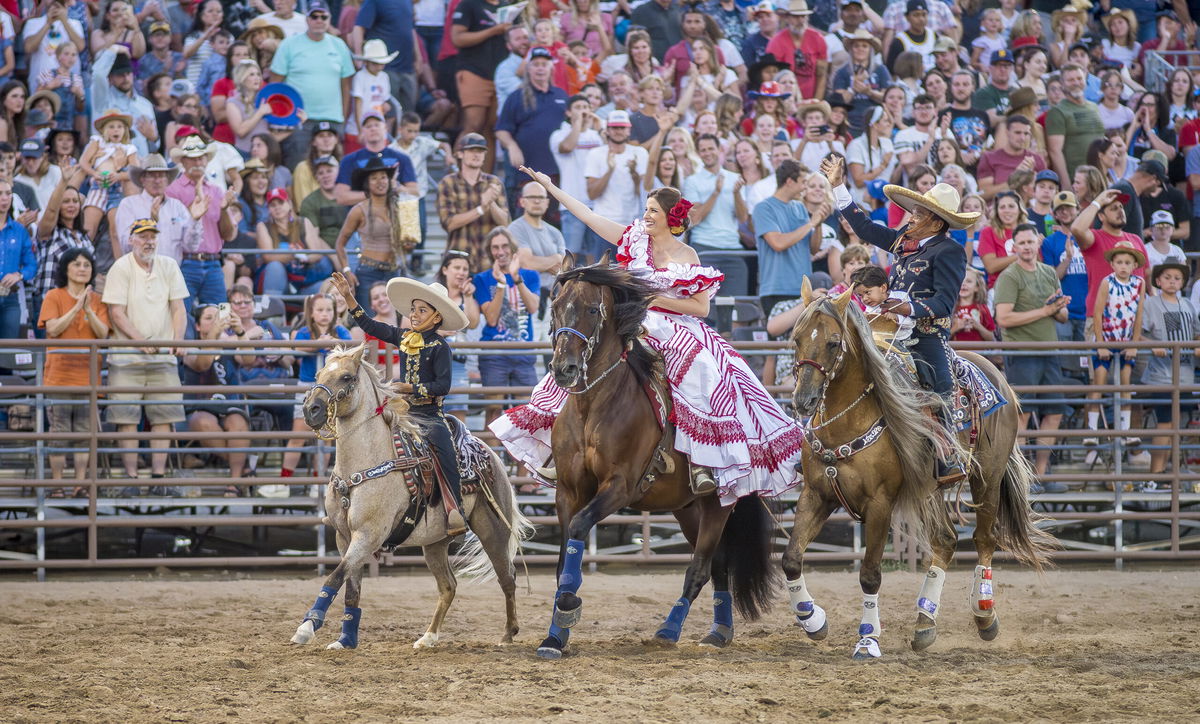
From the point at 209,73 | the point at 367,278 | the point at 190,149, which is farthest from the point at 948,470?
the point at 209,73

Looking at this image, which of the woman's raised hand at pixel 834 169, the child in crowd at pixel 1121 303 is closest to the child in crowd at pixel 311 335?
the woman's raised hand at pixel 834 169

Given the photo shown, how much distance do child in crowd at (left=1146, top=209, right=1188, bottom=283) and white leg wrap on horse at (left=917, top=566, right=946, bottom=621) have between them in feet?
23.5

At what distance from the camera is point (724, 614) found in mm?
8031

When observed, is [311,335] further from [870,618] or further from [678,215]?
[870,618]

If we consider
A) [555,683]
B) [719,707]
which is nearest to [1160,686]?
[719,707]

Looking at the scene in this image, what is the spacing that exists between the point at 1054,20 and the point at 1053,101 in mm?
2441

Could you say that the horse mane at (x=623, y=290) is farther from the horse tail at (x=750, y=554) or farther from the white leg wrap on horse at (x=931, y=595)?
the white leg wrap on horse at (x=931, y=595)

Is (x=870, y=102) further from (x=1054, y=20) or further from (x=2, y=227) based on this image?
(x=2, y=227)

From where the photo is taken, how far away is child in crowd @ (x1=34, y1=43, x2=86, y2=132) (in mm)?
13891

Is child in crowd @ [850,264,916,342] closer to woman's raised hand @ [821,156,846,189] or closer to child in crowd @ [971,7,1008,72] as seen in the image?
woman's raised hand @ [821,156,846,189]

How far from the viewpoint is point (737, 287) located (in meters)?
13.3

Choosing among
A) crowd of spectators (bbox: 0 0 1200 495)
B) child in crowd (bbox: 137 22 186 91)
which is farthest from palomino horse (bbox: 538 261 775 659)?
child in crowd (bbox: 137 22 186 91)

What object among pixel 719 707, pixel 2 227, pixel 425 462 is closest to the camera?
pixel 719 707

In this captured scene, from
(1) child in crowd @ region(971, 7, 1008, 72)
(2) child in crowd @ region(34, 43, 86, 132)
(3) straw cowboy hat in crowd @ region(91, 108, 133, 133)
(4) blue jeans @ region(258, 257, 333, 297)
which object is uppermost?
(1) child in crowd @ region(971, 7, 1008, 72)
